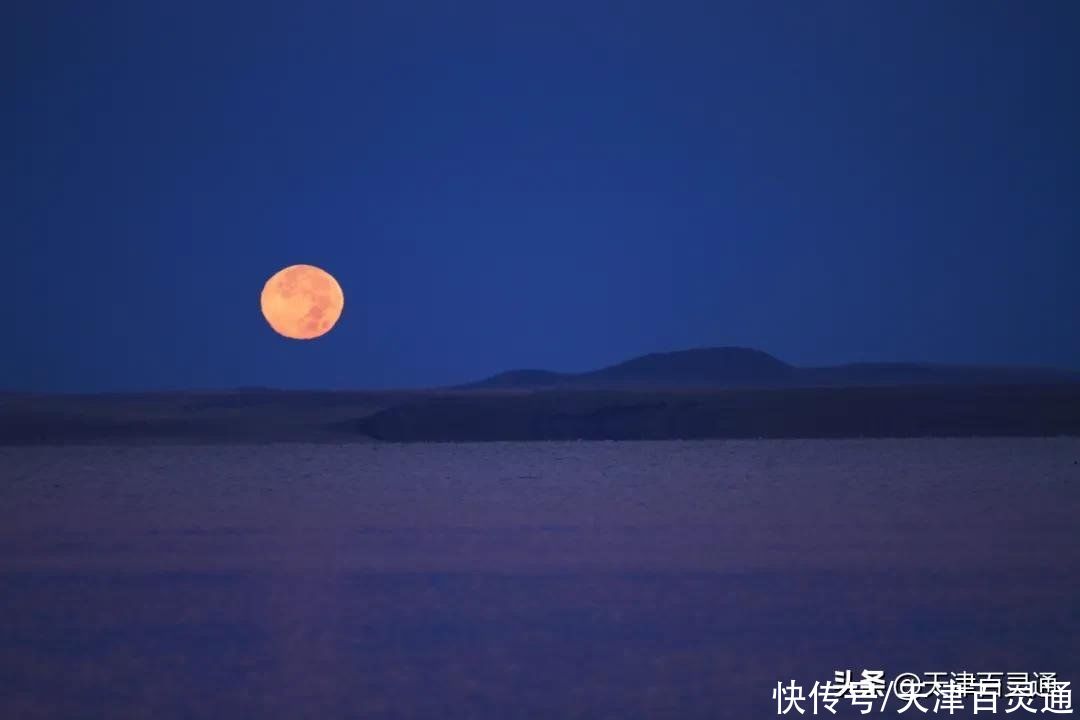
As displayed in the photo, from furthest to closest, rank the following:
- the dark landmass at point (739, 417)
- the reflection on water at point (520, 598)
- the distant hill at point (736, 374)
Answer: the distant hill at point (736, 374), the dark landmass at point (739, 417), the reflection on water at point (520, 598)

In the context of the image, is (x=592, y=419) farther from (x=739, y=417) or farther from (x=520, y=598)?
(x=520, y=598)

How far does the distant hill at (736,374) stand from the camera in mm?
52594

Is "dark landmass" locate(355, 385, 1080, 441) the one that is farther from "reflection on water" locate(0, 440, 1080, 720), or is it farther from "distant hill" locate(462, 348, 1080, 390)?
"distant hill" locate(462, 348, 1080, 390)

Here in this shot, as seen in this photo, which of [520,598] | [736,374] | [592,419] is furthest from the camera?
[736,374]

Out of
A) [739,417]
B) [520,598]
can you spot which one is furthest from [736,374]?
[520,598]

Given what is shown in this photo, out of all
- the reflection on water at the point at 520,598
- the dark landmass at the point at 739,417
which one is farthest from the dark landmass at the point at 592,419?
the reflection on water at the point at 520,598

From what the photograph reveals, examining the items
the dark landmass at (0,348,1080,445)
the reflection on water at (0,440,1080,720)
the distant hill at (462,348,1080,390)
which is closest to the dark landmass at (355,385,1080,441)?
the dark landmass at (0,348,1080,445)

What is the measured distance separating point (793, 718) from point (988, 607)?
1.79 meters

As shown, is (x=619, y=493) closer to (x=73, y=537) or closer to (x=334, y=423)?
(x=73, y=537)

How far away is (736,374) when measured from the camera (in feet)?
Result: 182

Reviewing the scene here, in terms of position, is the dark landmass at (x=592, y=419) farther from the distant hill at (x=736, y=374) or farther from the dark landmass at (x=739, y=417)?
the distant hill at (x=736, y=374)

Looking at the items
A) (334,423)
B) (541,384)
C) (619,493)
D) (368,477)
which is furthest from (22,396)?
(619,493)

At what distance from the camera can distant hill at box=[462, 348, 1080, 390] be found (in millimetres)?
52594

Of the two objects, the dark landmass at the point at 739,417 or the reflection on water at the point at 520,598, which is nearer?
the reflection on water at the point at 520,598
